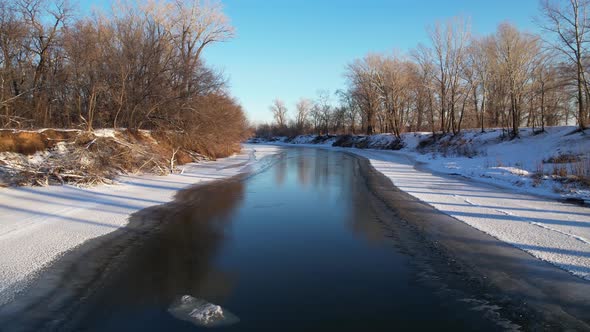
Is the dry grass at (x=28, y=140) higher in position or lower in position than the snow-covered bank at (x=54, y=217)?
higher

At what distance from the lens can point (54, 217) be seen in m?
8.65

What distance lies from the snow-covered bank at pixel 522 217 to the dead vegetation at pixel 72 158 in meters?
12.3

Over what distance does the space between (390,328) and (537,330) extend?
5.45ft

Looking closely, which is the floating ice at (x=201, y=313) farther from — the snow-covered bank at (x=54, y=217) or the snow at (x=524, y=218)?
the snow at (x=524, y=218)

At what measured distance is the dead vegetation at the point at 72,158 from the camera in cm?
1245

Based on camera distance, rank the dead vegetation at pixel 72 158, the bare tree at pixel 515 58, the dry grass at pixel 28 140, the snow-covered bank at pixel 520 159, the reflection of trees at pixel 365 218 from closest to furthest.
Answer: the reflection of trees at pixel 365 218 → the dead vegetation at pixel 72 158 → the snow-covered bank at pixel 520 159 → the dry grass at pixel 28 140 → the bare tree at pixel 515 58

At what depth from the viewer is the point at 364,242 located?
290 inches

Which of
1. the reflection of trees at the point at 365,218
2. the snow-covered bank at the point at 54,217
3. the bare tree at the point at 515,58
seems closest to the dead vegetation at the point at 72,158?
the snow-covered bank at the point at 54,217

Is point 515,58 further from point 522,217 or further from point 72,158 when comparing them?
point 72,158

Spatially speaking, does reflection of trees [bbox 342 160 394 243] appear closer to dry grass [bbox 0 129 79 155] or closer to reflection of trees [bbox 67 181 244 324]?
reflection of trees [bbox 67 181 244 324]

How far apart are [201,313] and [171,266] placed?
1.85 m

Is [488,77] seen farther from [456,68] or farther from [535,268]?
[535,268]

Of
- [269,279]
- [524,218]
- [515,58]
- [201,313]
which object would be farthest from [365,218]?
[515,58]

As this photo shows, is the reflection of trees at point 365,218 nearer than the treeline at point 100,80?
Yes
